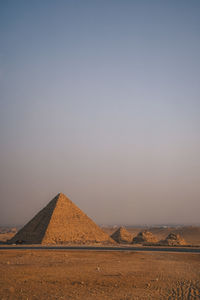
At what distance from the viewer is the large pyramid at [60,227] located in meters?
34.8

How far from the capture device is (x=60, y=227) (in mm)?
35844

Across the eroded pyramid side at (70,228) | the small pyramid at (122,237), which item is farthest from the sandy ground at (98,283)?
the small pyramid at (122,237)

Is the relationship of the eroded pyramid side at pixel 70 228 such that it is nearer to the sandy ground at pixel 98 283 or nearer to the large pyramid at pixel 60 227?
the large pyramid at pixel 60 227

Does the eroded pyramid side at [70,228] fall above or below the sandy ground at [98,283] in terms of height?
above

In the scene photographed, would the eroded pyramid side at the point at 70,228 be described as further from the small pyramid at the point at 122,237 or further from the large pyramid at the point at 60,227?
the small pyramid at the point at 122,237

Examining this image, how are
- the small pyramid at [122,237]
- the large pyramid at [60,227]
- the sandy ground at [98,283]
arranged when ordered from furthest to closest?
the small pyramid at [122,237]
the large pyramid at [60,227]
the sandy ground at [98,283]

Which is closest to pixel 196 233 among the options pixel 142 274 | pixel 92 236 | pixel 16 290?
pixel 92 236

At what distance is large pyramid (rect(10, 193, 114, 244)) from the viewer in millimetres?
34844

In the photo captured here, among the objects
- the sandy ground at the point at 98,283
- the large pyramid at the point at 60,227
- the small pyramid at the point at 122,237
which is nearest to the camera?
the sandy ground at the point at 98,283

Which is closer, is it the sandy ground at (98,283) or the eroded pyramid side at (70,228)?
the sandy ground at (98,283)

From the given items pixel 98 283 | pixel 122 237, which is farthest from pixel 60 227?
pixel 98 283

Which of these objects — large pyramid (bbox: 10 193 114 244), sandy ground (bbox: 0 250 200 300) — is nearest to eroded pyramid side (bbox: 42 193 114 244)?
large pyramid (bbox: 10 193 114 244)

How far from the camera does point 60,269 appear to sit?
46.7 feet

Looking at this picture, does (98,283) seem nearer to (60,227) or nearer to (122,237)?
(60,227)
